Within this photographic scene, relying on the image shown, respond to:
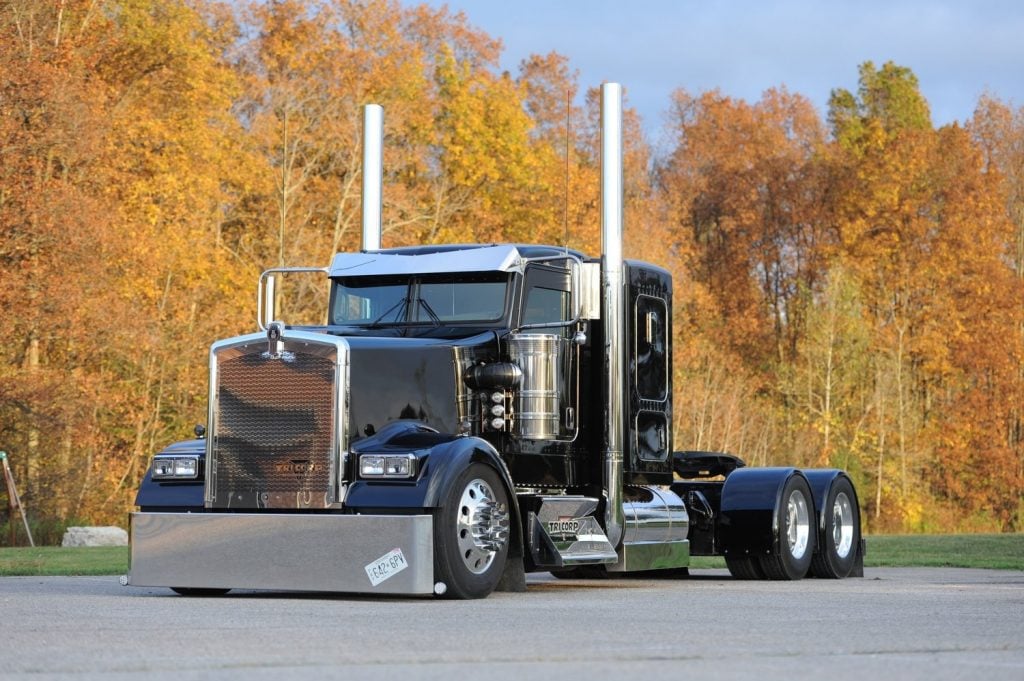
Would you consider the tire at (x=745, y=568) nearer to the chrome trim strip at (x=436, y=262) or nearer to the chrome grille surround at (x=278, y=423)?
the chrome trim strip at (x=436, y=262)

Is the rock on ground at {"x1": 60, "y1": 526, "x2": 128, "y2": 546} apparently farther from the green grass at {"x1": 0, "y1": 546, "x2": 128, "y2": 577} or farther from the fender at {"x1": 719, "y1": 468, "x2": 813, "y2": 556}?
the fender at {"x1": 719, "y1": 468, "x2": 813, "y2": 556}

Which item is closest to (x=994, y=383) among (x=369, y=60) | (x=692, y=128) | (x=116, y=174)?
(x=692, y=128)

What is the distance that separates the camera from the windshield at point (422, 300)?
13695 millimetres

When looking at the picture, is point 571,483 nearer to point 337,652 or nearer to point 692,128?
point 337,652

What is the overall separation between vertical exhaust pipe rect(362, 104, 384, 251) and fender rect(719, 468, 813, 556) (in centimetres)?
411

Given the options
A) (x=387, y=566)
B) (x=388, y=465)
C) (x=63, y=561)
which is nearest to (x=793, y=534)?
Answer: (x=388, y=465)

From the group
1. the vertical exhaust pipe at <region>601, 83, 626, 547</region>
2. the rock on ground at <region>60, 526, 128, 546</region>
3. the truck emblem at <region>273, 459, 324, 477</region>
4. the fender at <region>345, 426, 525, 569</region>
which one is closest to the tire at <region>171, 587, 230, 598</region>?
the truck emblem at <region>273, 459, 324, 477</region>

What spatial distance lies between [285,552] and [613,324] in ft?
12.7

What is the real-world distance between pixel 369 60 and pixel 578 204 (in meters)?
7.41

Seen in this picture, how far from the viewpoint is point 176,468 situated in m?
12.9

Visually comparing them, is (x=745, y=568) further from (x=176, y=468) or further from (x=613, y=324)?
(x=176, y=468)

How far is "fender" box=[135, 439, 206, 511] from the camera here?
12719 millimetres

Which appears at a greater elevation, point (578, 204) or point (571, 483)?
point (578, 204)

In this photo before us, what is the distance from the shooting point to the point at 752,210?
2544 inches
